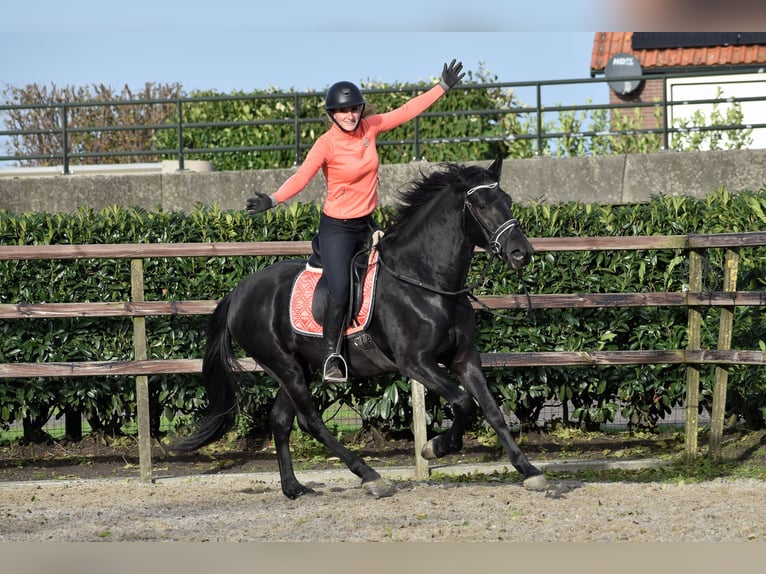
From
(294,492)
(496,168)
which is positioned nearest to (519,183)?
(496,168)

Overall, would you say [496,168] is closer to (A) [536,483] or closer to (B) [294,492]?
(A) [536,483]

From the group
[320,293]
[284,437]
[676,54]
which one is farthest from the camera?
[676,54]

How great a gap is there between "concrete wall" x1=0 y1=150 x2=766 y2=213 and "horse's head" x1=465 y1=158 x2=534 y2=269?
197 inches

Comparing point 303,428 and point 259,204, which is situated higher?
point 259,204

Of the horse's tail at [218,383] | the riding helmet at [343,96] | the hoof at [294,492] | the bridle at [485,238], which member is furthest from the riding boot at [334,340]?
the riding helmet at [343,96]

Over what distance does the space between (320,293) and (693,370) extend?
3.39 m

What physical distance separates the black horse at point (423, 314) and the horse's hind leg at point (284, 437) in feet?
0.03

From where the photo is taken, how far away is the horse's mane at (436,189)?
19.5 feet

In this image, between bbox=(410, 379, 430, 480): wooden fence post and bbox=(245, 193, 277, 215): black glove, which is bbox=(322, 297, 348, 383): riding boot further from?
bbox=(410, 379, 430, 480): wooden fence post

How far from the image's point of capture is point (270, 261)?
839cm

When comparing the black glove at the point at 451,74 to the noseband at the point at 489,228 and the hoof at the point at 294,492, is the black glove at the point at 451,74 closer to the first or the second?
the noseband at the point at 489,228

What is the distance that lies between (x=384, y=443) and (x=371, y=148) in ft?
11.6

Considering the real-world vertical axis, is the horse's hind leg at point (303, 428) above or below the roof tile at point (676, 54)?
below

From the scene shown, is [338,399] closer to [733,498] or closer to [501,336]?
[501,336]
